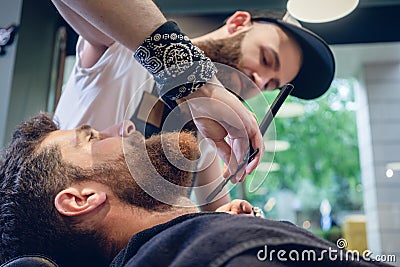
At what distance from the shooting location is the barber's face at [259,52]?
1.38 m

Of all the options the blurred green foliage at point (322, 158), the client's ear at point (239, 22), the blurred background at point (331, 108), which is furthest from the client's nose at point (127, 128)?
the blurred green foliage at point (322, 158)

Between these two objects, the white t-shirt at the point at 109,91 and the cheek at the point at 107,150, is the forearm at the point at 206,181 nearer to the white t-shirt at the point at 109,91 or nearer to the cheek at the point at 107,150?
the cheek at the point at 107,150

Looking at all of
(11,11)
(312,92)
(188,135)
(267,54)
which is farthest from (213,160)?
(11,11)

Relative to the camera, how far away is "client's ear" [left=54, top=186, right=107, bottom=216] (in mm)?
858

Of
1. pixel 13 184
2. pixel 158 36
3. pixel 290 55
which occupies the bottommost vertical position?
pixel 290 55

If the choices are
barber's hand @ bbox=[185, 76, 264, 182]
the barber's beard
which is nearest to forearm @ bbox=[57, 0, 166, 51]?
barber's hand @ bbox=[185, 76, 264, 182]

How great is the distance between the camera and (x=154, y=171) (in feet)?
3.00

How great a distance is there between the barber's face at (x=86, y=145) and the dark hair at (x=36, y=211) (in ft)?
0.07

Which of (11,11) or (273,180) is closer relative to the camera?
(11,11)

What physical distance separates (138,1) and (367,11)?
1.61 meters

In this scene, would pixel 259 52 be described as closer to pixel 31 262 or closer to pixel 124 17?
pixel 124 17

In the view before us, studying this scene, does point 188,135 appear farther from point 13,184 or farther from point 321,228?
point 321,228

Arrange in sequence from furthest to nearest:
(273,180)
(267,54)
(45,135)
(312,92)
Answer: (273,180), (312,92), (267,54), (45,135)

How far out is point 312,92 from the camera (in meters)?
1.64
